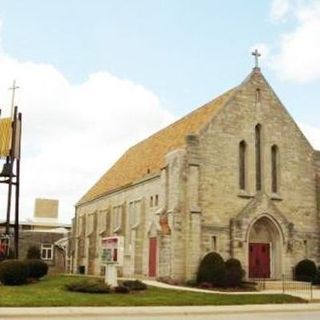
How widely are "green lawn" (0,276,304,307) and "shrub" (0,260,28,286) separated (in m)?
3.27

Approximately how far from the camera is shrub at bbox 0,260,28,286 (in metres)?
30.7

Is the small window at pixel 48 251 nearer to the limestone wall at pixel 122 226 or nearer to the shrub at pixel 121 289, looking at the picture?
the limestone wall at pixel 122 226

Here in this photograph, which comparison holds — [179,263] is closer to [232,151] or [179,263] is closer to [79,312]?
[232,151]

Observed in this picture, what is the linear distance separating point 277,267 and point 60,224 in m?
50.2

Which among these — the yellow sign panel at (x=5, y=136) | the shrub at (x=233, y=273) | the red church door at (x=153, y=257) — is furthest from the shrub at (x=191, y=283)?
the yellow sign panel at (x=5, y=136)

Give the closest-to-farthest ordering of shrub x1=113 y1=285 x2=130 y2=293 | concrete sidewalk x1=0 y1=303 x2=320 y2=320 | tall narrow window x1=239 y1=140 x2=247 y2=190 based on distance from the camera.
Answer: concrete sidewalk x1=0 y1=303 x2=320 y2=320, shrub x1=113 y1=285 x2=130 y2=293, tall narrow window x1=239 y1=140 x2=247 y2=190

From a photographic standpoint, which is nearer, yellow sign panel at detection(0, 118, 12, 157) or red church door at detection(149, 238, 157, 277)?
yellow sign panel at detection(0, 118, 12, 157)

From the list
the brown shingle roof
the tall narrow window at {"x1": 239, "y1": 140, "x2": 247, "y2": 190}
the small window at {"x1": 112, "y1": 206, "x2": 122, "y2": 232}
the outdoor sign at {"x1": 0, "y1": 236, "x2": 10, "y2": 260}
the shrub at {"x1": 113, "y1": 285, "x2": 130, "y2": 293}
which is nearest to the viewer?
the shrub at {"x1": 113, "y1": 285, "x2": 130, "y2": 293}

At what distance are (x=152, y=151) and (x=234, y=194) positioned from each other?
1271cm

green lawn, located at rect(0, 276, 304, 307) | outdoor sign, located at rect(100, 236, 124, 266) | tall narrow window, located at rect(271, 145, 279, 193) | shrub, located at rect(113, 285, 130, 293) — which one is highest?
tall narrow window, located at rect(271, 145, 279, 193)

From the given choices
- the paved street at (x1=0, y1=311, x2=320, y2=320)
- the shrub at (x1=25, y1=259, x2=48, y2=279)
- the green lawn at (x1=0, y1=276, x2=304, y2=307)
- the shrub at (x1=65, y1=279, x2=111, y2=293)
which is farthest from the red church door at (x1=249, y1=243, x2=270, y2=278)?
the paved street at (x1=0, y1=311, x2=320, y2=320)

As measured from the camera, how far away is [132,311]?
20.7 metres

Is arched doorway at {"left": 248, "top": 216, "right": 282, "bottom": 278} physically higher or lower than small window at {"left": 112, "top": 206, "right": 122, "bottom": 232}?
lower

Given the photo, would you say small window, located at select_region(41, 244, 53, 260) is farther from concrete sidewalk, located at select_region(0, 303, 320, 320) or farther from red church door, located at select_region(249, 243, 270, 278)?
concrete sidewalk, located at select_region(0, 303, 320, 320)
